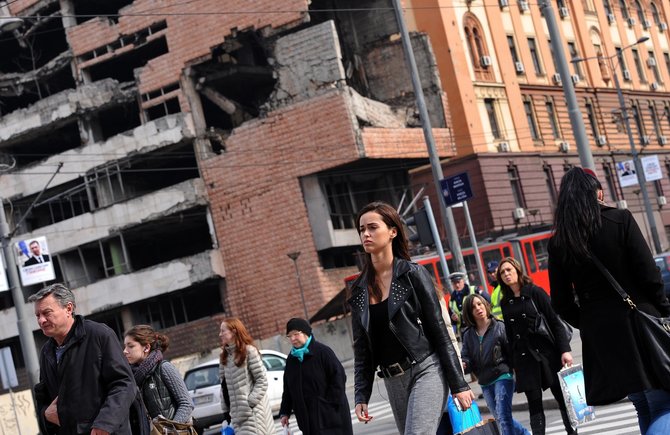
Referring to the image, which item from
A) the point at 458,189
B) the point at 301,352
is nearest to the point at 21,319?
the point at 458,189

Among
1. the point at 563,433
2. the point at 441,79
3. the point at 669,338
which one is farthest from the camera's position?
the point at 441,79

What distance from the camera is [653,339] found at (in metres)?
5.31

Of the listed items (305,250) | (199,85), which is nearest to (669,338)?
(305,250)

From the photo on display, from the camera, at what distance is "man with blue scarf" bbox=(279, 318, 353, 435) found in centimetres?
934

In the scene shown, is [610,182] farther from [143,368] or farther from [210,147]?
[143,368]

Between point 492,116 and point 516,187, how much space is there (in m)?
3.58

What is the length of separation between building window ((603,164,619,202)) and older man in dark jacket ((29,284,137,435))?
5503cm

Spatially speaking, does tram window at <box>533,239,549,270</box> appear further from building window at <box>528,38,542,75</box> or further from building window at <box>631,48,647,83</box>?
building window at <box>631,48,647,83</box>

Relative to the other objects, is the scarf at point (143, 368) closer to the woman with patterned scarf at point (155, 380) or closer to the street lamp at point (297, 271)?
the woman with patterned scarf at point (155, 380)

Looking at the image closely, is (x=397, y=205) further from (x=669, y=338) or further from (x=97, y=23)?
(x=669, y=338)

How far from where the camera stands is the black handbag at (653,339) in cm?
524

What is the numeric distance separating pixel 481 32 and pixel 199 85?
548 inches

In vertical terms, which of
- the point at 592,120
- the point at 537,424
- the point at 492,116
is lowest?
the point at 537,424

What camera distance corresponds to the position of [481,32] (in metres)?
52.2
